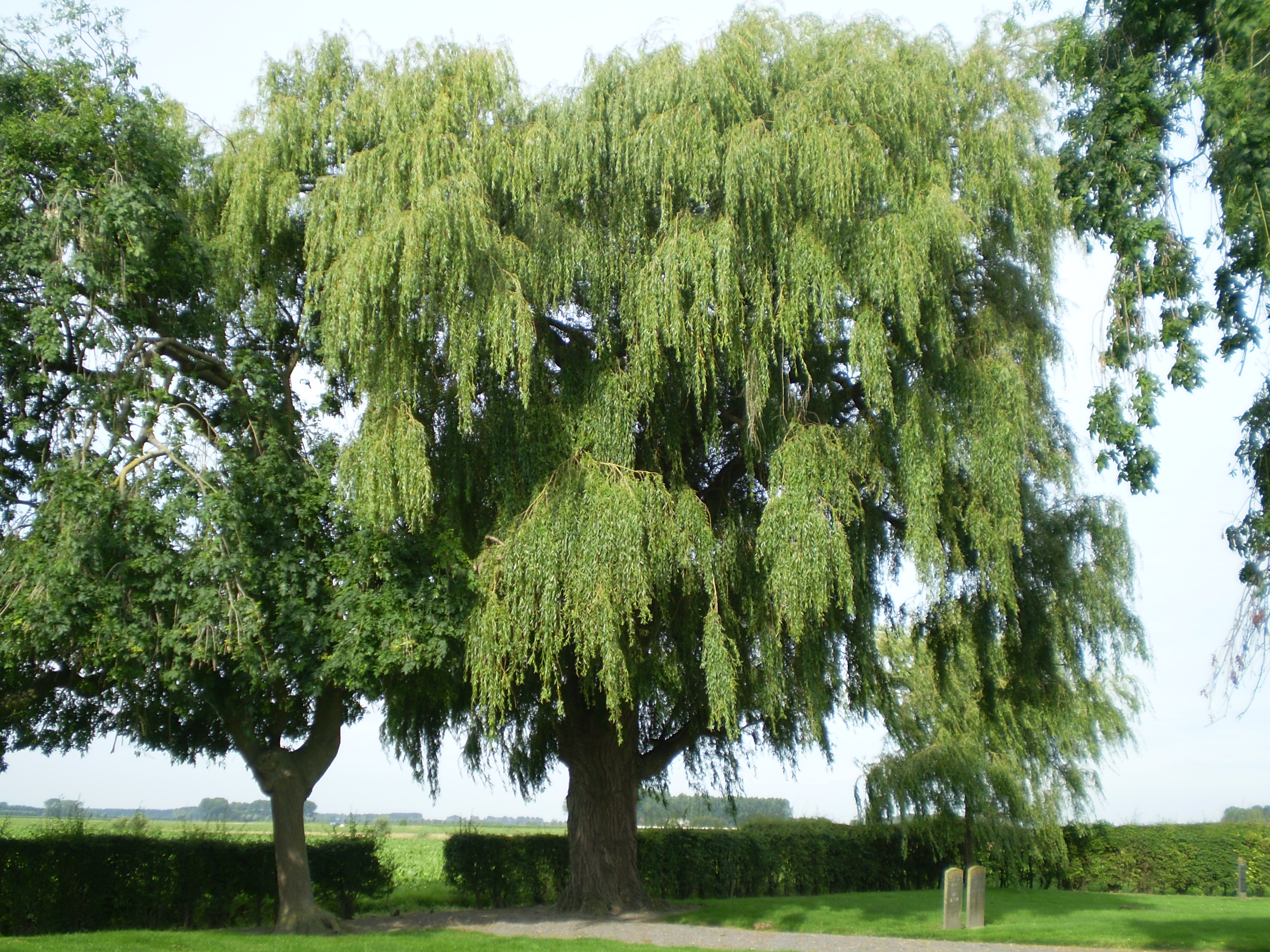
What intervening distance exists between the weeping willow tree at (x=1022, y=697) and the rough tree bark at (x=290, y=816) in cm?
819

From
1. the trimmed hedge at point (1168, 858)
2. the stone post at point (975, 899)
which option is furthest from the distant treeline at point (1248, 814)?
the stone post at point (975, 899)

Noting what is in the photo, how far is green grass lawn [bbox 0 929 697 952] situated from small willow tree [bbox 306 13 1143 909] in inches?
94.5

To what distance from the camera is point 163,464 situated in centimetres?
1141

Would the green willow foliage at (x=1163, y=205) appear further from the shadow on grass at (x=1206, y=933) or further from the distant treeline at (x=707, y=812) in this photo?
the distant treeline at (x=707, y=812)

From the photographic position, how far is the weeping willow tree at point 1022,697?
13609mm

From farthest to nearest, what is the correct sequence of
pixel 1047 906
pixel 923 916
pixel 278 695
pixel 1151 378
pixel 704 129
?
pixel 1047 906 < pixel 923 916 < pixel 278 695 < pixel 704 129 < pixel 1151 378

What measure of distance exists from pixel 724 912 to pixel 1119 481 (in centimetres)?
1011

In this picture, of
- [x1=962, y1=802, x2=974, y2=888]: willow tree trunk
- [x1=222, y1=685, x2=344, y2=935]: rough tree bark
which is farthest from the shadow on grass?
[x1=222, y1=685, x2=344, y2=935]: rough tree bark

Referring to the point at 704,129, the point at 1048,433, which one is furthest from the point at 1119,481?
the point at 704,129

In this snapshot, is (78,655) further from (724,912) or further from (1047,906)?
(1047,906)

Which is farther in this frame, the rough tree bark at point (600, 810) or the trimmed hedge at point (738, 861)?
the trimmed hedge at point (738, 861)

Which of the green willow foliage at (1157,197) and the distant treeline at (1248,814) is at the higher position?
the green willow foliage at (1157,197)

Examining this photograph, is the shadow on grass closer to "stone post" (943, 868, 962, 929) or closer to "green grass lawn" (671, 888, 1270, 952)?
"green grass lawn" (671, 888, 1270, 952)

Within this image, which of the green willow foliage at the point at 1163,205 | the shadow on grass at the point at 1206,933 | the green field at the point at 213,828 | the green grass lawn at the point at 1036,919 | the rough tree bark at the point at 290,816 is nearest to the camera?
the green willow foliage at the point at 1163,205
